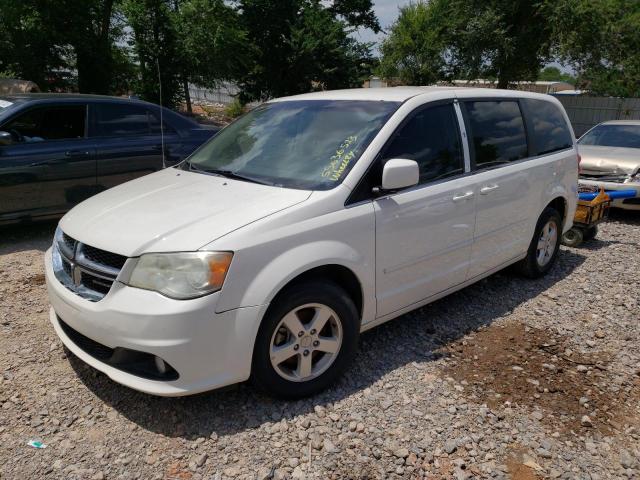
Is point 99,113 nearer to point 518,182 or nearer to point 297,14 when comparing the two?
point 518,182

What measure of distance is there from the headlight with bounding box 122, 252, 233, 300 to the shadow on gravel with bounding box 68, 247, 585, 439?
60 cm

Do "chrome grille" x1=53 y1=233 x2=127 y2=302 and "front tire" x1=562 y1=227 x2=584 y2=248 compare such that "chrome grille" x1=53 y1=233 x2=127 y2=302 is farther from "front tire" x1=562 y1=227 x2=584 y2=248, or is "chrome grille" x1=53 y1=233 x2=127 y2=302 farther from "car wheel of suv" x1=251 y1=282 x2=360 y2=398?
"front tire" x1=562 y1=227 x2=584 y2=248

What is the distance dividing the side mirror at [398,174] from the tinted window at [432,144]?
7.1 inches

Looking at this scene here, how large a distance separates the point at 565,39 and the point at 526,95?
1670 cm

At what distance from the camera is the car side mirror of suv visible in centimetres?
308

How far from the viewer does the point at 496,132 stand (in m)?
4.26

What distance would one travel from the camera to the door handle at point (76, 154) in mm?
5778

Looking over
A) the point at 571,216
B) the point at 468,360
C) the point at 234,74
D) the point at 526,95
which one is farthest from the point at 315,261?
the point at 234,74

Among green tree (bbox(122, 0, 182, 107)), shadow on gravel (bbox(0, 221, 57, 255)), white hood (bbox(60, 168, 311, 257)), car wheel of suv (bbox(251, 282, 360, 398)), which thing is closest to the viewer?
white hood (bbox(60, 168, 311, 257))

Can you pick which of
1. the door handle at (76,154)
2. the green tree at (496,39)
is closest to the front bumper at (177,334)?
the door handle at (76,154)

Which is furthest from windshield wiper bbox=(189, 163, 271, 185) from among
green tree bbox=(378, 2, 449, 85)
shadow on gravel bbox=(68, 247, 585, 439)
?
green tree bbox=(378, 2, 449, 85)

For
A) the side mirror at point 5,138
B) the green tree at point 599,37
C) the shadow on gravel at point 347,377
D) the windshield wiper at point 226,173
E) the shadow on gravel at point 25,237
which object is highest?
the green tree at point 599,37

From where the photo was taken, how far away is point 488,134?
4.16 m

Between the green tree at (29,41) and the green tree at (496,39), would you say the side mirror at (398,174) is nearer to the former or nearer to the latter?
the green tree at (29,41)
